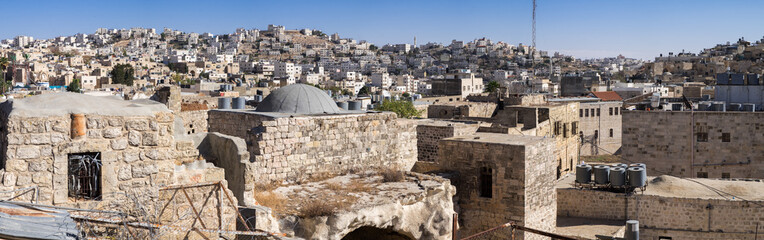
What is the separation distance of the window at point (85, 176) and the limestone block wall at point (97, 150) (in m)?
0.06

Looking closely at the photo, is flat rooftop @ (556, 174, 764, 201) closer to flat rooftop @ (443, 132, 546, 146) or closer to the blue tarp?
flat rooftop @ (443, 132, 546, 146)

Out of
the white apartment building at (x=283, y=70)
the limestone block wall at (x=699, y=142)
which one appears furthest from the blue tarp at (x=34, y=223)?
the white apartment building at (x=283, y=70)

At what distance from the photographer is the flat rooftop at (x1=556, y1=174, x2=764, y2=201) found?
14.8 meters

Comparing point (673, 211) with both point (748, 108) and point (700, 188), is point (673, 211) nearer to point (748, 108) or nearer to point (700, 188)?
point (700, 188)

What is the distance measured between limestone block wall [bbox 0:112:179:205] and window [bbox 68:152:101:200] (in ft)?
0.19

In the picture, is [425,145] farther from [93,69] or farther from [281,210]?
[93,69]

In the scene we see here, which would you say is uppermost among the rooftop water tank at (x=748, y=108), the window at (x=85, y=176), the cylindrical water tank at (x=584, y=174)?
the rooftop water tank at (x=748, y=108)

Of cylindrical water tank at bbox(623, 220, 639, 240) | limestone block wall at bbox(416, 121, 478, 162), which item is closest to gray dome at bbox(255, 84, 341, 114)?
limestone block wall at bbox(416, 121, 478, 162)

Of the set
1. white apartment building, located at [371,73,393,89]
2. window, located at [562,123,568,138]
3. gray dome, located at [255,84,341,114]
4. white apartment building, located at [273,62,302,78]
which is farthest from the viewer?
white apartment building, located at [273,62,302,78]

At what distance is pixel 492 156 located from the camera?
12852 mm

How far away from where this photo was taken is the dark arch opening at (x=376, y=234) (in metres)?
10.9

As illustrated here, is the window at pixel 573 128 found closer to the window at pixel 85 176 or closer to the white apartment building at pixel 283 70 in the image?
the window at pixel 85 176

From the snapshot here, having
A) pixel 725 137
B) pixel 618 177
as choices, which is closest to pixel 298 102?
pixel 618 177

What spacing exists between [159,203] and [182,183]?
41 cm
